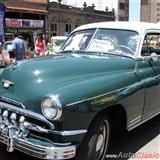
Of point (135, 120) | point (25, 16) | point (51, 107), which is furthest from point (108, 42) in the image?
point (25, 16)

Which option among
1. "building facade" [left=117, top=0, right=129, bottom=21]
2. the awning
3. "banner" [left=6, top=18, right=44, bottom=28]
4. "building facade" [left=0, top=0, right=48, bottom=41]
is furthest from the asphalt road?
"building facade" [left=117, top=0, right=129, bottom=21]

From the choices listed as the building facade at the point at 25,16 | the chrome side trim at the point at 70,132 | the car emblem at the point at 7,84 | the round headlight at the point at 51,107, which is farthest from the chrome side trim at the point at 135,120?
the building facade at the point at 25,16

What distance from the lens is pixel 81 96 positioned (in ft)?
14.0

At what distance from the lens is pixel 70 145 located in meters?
4.14

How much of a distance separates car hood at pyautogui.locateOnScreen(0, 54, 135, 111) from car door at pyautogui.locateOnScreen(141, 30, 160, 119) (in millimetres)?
588

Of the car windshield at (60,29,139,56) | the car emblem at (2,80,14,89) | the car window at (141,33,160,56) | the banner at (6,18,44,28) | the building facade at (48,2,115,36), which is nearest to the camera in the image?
the car emblem at (2,80,14,89)

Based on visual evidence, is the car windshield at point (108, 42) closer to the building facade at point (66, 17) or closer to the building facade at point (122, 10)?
the building facade at point (66, 17)

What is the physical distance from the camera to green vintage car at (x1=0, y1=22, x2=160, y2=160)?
13.6 feet

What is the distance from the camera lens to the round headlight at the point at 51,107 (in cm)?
407

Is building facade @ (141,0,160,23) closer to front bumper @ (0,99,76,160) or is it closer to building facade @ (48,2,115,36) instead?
building facade @ (48,2,115,36)

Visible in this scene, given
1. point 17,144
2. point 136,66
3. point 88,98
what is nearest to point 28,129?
point 17,144

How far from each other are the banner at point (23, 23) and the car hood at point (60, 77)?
100 feet

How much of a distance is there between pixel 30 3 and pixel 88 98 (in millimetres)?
35932

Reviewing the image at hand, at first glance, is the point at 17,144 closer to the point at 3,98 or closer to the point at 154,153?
the point at 3,98
